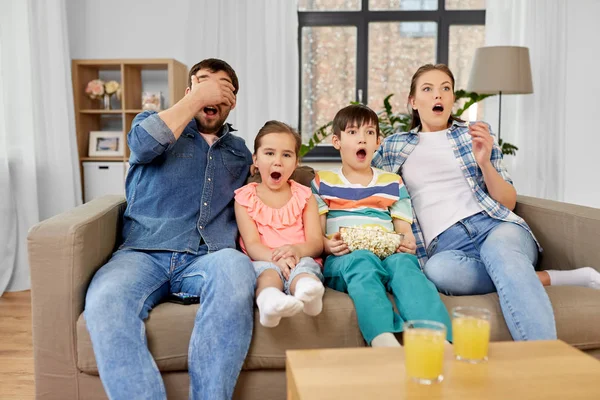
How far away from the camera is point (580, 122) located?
4.25m

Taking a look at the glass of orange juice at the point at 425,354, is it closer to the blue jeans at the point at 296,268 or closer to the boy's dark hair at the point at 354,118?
the blue jeans at the point at 296,268

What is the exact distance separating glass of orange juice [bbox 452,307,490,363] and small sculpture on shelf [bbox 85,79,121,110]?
10.8 feet

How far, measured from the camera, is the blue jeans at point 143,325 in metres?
1.41

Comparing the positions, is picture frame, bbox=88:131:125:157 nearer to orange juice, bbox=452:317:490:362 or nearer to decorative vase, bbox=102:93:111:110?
decorative vase, bbox=102:93:111:110

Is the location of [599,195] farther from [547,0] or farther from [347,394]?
[347,394]

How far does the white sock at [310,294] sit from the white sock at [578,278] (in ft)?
2.54

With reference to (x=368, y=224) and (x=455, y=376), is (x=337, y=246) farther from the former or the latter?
(x=455, y=376)

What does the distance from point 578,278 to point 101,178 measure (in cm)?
300

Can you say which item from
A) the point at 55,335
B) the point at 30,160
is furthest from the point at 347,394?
the point at 30,160

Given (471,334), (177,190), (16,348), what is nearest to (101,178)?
(16,348)

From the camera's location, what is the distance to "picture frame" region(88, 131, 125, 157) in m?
3.95

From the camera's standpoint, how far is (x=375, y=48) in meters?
4.41

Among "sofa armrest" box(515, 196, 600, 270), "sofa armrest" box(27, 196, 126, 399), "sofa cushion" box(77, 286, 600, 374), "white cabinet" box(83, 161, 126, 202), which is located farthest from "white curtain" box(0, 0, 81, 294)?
"sofa armrest" box(515, 196, 600, 270)

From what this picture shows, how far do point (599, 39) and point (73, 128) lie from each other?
3.52m
